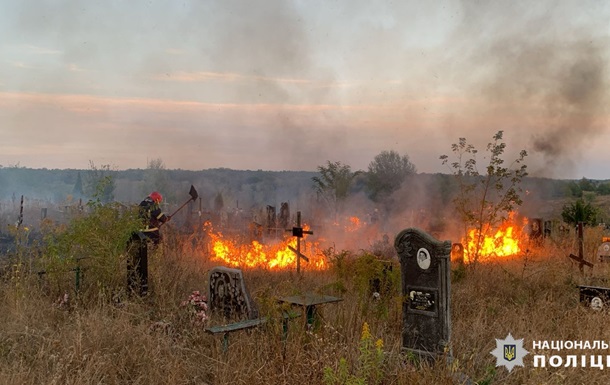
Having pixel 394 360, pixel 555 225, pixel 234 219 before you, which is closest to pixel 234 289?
pixel 394 360

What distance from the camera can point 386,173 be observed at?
41.1 meters

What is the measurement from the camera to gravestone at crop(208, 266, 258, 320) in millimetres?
7933

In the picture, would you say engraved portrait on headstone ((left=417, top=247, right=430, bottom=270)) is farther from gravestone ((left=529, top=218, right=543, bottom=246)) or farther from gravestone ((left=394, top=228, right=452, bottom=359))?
gravestone ((left=529, top=218, right=543, bottom=246))

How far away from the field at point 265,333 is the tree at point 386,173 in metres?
29.5

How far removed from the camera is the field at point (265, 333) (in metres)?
5.66

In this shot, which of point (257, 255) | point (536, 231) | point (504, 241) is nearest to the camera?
point (257, 255)

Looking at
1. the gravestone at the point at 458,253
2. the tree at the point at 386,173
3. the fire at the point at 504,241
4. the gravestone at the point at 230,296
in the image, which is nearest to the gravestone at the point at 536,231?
the fire at the point at 504,241

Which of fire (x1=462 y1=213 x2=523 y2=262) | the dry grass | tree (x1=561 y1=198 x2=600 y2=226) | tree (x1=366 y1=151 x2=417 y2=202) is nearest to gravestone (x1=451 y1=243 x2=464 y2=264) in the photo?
fire (x1=462 y1=213 x2=523 y2=262)

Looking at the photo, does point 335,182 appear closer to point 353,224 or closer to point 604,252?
point 353,224

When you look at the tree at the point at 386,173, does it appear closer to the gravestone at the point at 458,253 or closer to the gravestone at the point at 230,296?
the gravestone at the point at 458,253

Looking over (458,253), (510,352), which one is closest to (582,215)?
(458,253)

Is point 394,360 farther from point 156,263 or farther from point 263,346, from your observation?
point 156,263

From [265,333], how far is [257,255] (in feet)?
26.3

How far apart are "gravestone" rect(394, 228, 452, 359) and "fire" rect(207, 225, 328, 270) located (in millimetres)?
6817
